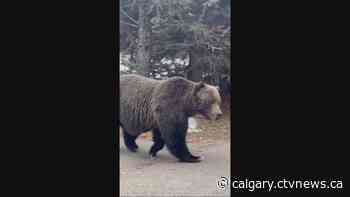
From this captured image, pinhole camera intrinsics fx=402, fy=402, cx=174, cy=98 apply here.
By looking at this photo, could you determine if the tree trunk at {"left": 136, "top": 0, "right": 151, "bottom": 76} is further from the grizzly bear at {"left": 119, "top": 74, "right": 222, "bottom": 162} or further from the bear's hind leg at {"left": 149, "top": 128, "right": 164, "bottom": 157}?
the bear's hind leg at {"left": 149, "top": 128, "right": 164, "bottom": 157}

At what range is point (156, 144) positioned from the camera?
6934 mm

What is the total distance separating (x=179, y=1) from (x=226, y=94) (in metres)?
3.01

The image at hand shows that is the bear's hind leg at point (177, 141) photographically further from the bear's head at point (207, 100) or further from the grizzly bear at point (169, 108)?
the bear's head at point (207, 100)

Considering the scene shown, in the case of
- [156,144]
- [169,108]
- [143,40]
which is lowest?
[156,144]

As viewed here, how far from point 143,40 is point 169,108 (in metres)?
3.75

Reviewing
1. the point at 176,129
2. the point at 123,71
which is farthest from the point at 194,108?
the point at 123,71

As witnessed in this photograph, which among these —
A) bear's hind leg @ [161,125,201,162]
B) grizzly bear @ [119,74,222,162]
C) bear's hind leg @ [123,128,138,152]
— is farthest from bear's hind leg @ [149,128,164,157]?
bear's hind leg @ [161,125,201,162]

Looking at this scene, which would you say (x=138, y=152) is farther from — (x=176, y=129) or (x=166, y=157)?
(x=176, y=129)

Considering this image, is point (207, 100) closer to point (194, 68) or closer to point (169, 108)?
point (169, 108)

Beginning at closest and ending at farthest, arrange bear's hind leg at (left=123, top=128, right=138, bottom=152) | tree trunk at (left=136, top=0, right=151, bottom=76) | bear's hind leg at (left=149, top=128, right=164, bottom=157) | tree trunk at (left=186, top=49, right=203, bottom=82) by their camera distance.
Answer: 1. bear's hind leg at (left=149, top=128, right=164, bottom=157)
2. bear's hind leg at (left=123, top=128, right=138, bottom=152)
3. tree trunk at (left=136, top=0, right=151, bottom=76)
4. tree trunk at (left=186, top=49, right=203, bottom=82)

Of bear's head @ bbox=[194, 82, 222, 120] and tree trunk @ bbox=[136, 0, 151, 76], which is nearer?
bear's head @ bbox=[194, 82, 222, 120]

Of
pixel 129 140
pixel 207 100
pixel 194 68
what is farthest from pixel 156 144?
pixel 194 68

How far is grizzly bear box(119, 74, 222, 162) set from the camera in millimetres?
6371

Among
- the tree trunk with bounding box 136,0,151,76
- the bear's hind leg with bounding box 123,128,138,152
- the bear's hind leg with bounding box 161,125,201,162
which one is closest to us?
the bear's hind leg with bounding box 161,125,201,162
